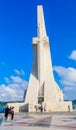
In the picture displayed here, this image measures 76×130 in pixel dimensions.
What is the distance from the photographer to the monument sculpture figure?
38.7 m

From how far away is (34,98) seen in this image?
38719 millimetres

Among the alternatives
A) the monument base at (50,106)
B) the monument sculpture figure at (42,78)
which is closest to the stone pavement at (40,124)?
the monument base at (50,106)

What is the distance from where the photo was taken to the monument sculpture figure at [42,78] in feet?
127

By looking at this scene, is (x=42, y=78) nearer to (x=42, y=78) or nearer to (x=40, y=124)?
(x=42, y=78)

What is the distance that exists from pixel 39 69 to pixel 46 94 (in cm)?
400

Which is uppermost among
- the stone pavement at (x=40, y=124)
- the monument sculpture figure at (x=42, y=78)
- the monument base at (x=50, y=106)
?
the monument sculpture figure at (x=42, y=78)

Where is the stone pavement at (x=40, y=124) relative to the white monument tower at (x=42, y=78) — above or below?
below

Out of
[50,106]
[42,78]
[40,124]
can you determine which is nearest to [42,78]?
[42,78]

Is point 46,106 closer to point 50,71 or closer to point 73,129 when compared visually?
point 50,71

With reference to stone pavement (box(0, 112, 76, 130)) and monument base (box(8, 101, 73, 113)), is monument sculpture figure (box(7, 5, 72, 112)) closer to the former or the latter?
monument base (box(8, 101, 73, 113))

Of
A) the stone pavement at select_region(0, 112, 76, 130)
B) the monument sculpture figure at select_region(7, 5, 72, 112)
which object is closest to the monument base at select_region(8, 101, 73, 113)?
the monument sculpture figure at select_region(7, 5, 72, 112)

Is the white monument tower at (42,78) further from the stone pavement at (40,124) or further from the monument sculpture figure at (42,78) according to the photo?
the stone pavement at (40,124)

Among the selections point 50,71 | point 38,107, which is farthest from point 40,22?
point 38,107

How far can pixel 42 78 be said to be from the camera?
40.2 m
